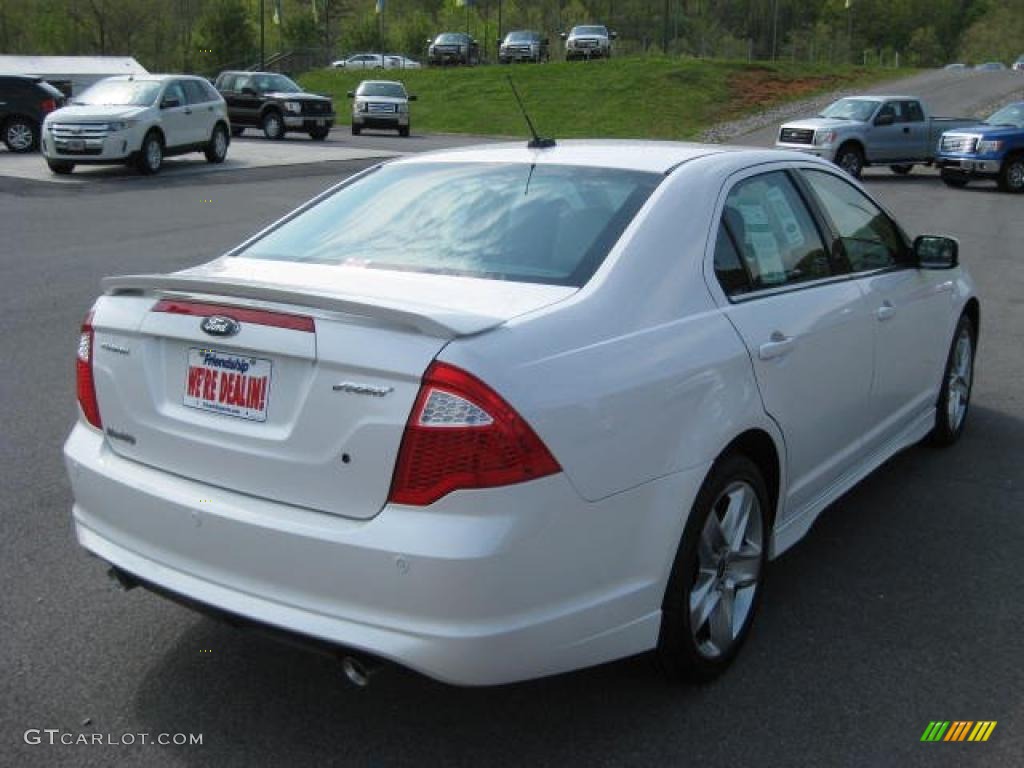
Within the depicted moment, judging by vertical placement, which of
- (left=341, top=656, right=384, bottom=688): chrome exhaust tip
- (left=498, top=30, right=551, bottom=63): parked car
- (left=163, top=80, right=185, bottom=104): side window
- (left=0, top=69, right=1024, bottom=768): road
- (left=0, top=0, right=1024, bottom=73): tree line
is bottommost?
(left=0, top=69, right=1024, bottom=768): road

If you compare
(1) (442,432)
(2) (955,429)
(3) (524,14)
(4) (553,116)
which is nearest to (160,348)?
(1) (442,432)

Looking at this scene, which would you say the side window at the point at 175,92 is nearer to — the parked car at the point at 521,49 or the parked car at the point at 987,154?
the parked car at the point at 987,154

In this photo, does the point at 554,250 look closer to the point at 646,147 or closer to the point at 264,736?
the point at 646,147

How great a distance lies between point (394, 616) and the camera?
109 inches

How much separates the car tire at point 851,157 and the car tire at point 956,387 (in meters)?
19.7

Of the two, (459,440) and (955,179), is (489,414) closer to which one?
(459,440)

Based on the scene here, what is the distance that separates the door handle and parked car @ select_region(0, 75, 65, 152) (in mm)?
24952

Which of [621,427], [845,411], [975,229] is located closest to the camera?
[621,427]

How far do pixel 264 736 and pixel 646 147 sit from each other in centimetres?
256

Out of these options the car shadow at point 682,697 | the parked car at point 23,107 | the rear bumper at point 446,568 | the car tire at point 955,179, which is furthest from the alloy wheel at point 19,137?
the rear bumper at point 446,568

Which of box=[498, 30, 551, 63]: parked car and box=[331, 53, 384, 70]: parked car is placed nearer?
box=[498, 30, 551, 63]: parked car

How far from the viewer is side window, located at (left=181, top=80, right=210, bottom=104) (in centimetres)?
2297

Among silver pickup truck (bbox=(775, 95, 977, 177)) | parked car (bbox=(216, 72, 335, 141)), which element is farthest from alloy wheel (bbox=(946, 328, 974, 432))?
parked car (bbox=(216, 72, 335, 141))

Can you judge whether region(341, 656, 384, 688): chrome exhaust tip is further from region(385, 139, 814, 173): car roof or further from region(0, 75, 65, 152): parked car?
region(0, 75, 65, 152): parked car
